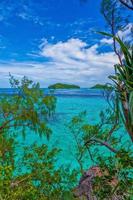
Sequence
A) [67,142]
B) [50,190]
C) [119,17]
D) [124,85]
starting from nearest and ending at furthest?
[124,85] < [50,190] < [119,17] < [67,142]

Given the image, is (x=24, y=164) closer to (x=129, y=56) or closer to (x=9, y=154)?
(x=9, y=154)

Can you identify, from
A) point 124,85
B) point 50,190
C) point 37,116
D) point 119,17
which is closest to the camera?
point 124,85

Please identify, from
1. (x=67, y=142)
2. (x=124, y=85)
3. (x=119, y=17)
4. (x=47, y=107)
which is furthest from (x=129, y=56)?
(x=67, y=142)

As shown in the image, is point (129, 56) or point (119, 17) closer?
point (129, 56)

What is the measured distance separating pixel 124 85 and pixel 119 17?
8741mm

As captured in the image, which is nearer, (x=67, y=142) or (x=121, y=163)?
(x=121, y=163)

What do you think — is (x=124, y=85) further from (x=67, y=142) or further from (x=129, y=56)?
(x=67, y=142)

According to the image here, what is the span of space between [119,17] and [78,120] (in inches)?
183

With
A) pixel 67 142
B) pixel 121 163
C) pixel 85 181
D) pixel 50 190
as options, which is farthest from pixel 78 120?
pixel 67 142

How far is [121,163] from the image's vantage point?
4.86m

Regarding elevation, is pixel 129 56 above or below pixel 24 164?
above

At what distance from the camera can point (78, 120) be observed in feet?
43.1

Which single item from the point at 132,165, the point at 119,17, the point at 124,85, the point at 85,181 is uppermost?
the point at 119,17

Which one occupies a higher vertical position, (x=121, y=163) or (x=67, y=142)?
(x=121, y=163)
